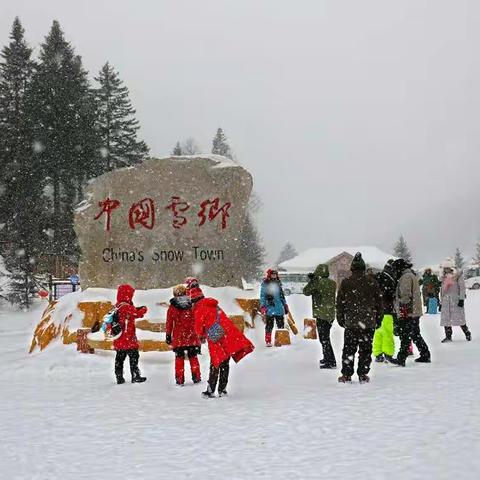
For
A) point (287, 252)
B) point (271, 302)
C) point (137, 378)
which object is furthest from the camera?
point (287, 252)

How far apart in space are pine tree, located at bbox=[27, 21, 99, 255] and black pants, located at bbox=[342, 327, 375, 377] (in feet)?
101

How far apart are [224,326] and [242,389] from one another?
3.94ft

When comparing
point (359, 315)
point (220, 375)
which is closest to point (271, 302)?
point (359, 315)

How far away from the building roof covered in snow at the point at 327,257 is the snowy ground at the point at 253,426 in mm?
53672

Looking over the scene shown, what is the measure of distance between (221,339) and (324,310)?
2.70 meters

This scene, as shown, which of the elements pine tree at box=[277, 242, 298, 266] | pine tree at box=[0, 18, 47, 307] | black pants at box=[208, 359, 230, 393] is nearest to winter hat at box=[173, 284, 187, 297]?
black pants at box=[208, 359, 230, 393]

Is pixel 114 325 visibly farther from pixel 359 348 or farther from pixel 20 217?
pixel 20 217

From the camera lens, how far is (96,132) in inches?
1532

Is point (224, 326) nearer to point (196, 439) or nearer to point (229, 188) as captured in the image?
point (196, 439)

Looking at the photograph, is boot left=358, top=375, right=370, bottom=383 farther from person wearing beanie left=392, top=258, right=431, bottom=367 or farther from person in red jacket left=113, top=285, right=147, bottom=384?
person in red jacket left=113, top=285, right=147, bottom=384

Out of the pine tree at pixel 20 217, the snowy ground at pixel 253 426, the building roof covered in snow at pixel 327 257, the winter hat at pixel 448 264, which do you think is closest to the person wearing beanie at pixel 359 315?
the snowy ground at pixel 253 426

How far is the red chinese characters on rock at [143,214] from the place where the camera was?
556 inches

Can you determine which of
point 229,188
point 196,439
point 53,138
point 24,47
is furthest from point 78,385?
point 24,47

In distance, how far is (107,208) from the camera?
14258mm
